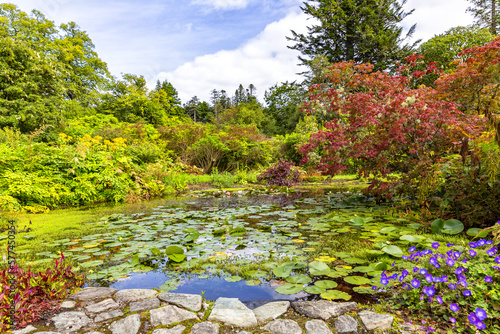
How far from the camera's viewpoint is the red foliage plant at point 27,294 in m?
1.32

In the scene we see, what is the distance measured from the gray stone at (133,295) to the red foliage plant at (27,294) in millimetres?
323

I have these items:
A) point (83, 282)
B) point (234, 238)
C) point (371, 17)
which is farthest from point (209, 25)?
point (371, 17)

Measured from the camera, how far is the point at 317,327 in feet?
4.22

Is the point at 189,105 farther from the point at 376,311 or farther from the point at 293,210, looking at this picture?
the point at 376,311

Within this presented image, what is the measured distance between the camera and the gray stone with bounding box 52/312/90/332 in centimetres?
131

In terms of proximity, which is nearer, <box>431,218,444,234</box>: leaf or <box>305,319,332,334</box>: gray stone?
<box>305,319,332,334</box>: gray stone

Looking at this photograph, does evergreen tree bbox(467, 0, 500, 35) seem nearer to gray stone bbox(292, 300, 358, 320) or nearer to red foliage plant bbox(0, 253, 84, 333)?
gray stone bbox(292, 300, 358, 320)

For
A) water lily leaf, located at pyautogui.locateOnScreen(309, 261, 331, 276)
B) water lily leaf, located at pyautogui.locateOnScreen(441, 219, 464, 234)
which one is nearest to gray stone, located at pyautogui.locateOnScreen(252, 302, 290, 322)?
water lily leaf, located at pyautogui.locateOnScreen(309, 261, 331, 276)

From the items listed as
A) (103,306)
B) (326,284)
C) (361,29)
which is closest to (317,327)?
(326,284)

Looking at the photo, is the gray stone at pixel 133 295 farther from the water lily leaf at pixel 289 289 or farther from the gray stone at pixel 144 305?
the water lily leaf at pixel 289 289

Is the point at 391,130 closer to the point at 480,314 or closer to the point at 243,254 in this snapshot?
the point at 243,254

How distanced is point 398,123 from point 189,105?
38.5 meters

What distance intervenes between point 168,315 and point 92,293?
2.11 ft

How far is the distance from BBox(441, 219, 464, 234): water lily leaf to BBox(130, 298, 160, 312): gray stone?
2709mm
